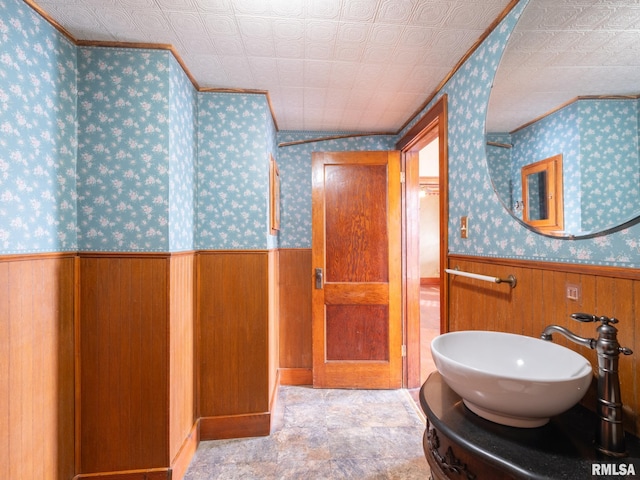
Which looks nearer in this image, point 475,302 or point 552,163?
point 552,163

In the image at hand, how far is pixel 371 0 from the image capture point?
135 centimetres

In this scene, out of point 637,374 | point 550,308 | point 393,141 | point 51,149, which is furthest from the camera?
point 393,141

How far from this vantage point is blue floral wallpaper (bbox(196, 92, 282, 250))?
2139 millimetres

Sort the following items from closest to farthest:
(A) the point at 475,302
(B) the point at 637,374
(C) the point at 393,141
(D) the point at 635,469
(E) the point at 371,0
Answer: (D) the point at 635,469 → (B) the point at 637,374 → (E) the point at 371,0 → (A) the point at 475,302 → (C) the point at 393,141

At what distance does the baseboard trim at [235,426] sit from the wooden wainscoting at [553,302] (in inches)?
56.4

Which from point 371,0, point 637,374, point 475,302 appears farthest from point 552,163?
point 371,0

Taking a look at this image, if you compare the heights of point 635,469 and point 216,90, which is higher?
point 216,90

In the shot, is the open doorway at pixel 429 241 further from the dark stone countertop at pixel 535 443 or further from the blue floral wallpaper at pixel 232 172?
the dark stone countertop at pixel 535 443

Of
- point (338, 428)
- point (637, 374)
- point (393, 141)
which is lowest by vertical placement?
point (338, 428)

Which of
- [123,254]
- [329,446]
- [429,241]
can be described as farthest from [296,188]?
[429,241]

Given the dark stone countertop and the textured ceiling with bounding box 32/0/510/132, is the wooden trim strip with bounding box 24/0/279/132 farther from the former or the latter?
the dark stone countertop

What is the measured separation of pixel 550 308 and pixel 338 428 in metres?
1.65

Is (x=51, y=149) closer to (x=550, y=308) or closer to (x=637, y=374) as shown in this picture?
(x=550, y=308)

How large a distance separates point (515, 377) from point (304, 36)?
Answer: 5.54 feet
